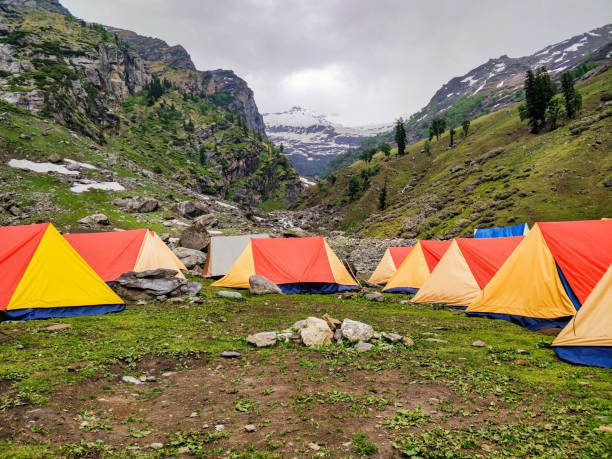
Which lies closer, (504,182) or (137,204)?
Result: (137,204)

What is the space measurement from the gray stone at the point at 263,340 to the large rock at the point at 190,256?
2122cm

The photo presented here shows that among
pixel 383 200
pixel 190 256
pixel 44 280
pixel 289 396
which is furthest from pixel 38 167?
pixel 383 200

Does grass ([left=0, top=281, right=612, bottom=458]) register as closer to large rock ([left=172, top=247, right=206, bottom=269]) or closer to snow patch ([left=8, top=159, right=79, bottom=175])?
large rock ([left=172, top=247, right=206, bottom=269])

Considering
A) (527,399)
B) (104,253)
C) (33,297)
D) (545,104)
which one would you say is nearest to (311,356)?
(527,399)

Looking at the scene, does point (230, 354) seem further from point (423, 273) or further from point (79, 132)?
point (79, 132)

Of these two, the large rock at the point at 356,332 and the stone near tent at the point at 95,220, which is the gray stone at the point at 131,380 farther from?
the stone near tent at the point at 95,220

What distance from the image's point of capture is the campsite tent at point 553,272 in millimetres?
14547

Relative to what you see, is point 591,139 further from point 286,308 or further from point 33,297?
point 33,297

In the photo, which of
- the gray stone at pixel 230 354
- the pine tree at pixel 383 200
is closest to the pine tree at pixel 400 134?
the pine tree at pixel 383 200

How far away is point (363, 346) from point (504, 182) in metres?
79.8

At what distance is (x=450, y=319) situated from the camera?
1728cm

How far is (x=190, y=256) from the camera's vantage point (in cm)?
3334

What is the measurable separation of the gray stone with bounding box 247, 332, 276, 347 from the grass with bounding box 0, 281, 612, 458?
0.29m

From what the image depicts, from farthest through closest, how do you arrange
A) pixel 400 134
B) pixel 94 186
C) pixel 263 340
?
pixel 400 134 < pixel 94 186 < pixel 263 340
